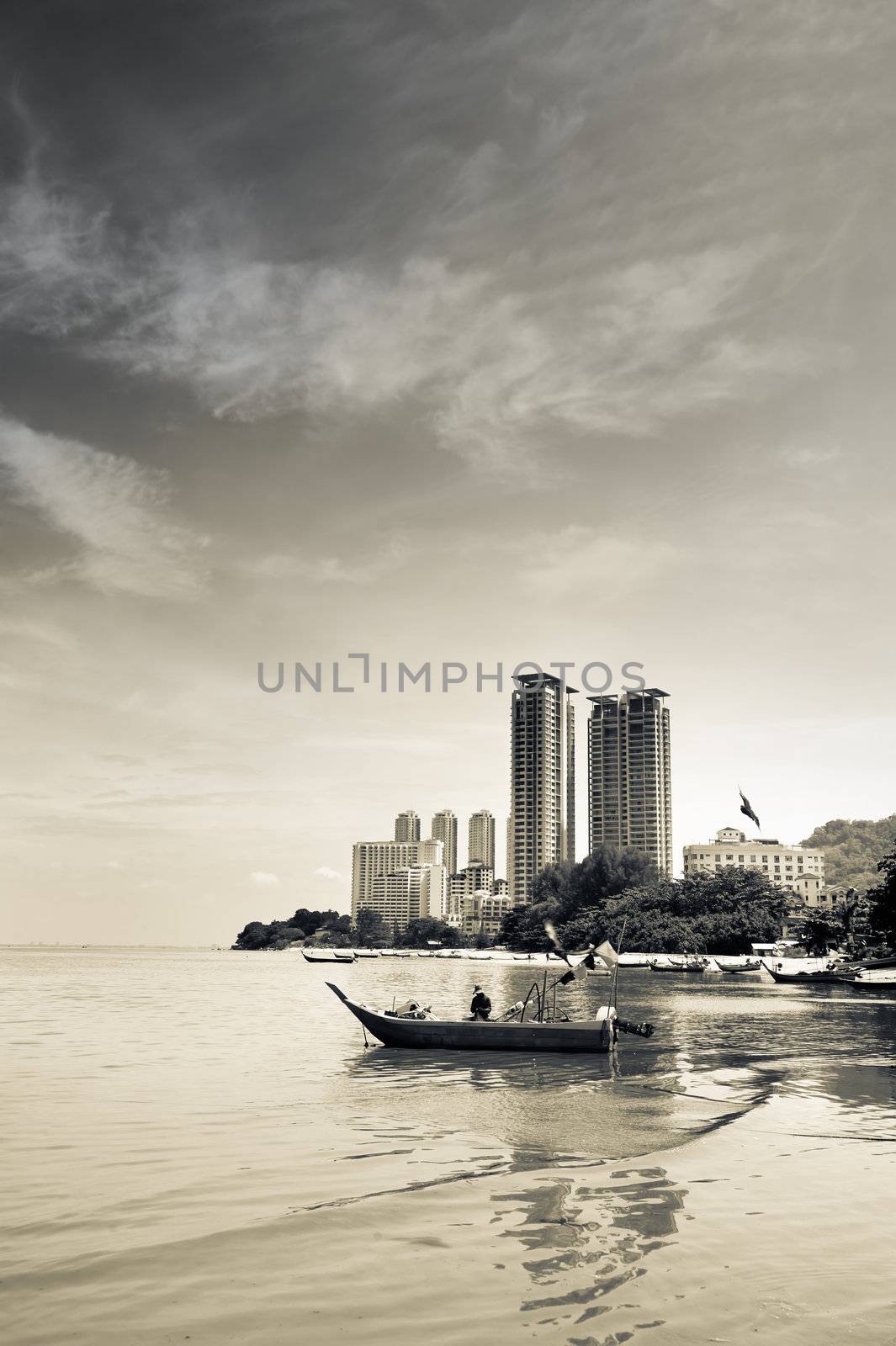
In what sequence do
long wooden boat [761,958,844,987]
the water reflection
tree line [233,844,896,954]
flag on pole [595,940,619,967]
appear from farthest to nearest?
1. tree line [233,844,896,954]
2. long wooden boat [761,958,844,987]
3. flag on pole [595,940,619,967]
4. the water reflection

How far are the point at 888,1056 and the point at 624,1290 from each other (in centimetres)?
2507

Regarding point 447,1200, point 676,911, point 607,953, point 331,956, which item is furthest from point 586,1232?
point 331,956

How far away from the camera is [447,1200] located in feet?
43.2

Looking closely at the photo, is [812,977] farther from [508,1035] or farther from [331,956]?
[331,956]

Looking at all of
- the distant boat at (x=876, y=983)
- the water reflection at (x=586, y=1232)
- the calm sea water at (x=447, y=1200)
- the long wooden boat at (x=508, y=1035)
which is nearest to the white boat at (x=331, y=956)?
the distant boat at (x=876, y=983)

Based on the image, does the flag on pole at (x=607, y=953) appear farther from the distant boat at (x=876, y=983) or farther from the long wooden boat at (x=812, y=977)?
the long wooden boat at (x=812, y=977)

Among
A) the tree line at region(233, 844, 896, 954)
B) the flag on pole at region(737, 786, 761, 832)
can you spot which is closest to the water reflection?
the flag on pole at region(737, 786, 761, 832)

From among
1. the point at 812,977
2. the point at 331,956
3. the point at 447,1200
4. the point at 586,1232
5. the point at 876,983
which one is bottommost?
the point at 331,956

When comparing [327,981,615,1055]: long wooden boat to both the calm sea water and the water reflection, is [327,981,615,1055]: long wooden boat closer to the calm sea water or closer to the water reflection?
the calm sea water

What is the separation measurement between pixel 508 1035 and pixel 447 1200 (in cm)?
1637

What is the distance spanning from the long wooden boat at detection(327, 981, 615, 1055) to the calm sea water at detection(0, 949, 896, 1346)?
58cm

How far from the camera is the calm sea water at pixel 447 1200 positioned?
927cm

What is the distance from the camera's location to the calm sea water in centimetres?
927

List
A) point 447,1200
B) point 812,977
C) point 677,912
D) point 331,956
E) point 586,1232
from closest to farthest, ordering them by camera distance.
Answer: point 586,1232
point 447,1200
point 812,977
point 677,912
point 331,956
